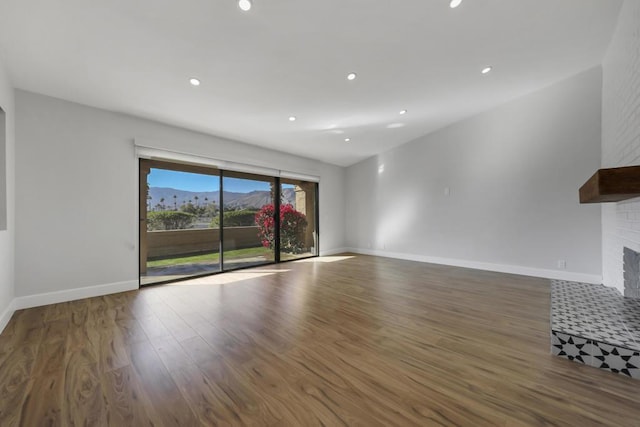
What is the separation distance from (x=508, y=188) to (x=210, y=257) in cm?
561

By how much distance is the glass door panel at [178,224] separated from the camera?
3.81 metres

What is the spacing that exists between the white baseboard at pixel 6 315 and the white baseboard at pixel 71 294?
0.30ft

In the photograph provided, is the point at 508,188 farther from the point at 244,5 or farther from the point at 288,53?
the point at 244,5

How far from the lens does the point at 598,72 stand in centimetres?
351

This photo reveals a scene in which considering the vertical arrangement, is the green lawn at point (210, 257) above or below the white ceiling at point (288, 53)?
below

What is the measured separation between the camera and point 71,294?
3.01 meters

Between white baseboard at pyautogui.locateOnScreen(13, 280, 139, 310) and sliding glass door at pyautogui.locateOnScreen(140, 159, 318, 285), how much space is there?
0.30 m

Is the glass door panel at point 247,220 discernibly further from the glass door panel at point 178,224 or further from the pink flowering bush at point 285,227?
the glass door panel at point 178,224

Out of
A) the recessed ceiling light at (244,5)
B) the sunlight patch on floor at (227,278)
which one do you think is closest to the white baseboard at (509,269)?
the sunlight patch on floor at (227,278)

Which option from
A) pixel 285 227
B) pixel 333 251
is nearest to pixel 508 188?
pixel 333 251

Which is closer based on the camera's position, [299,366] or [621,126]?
[299,366]

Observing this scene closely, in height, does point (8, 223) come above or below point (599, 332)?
above

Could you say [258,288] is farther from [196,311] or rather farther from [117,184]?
[117,184]

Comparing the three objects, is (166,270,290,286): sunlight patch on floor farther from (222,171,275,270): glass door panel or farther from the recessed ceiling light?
the recessed ceiling light
